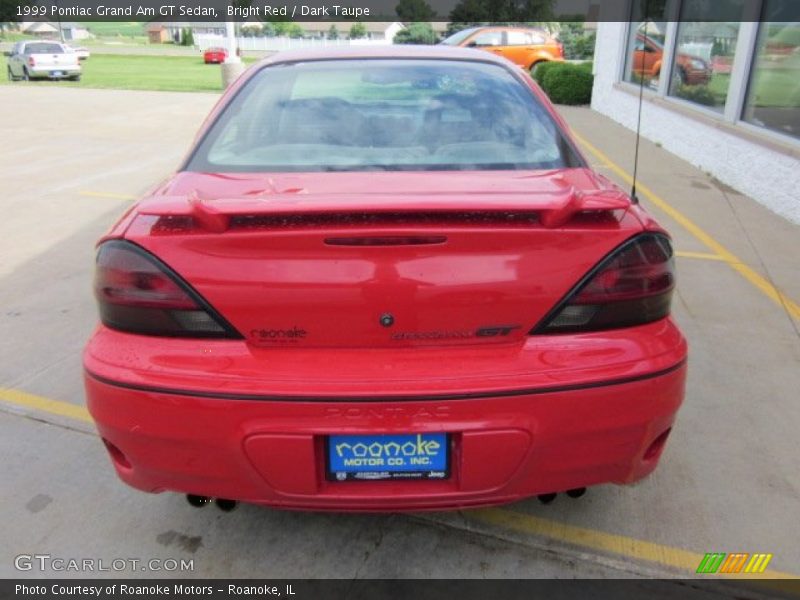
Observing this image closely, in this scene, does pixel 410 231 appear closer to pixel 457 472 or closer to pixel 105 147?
pixel 457 472

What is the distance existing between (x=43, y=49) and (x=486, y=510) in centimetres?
2846

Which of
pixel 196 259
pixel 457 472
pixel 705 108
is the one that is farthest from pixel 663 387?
pixel 705 108

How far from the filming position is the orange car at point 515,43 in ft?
60.6

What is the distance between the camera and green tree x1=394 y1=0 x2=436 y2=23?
77500 millimetres

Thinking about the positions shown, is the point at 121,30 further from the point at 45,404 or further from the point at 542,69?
the point at 45,404

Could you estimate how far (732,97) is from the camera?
7641mm

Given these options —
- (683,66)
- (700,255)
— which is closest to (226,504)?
(700,255)

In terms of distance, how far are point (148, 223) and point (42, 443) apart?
148 cm

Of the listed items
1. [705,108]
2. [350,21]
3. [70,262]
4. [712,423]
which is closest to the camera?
[712,423]

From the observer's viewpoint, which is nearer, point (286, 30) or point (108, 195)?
point (108, 195)

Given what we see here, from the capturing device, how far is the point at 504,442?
1796mm

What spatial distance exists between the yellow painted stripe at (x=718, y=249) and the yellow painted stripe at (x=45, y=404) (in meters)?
4.04

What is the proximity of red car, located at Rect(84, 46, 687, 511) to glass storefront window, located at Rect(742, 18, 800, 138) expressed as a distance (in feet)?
19.7

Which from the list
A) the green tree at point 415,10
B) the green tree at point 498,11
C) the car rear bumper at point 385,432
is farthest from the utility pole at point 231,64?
the green tree at point 415,10
